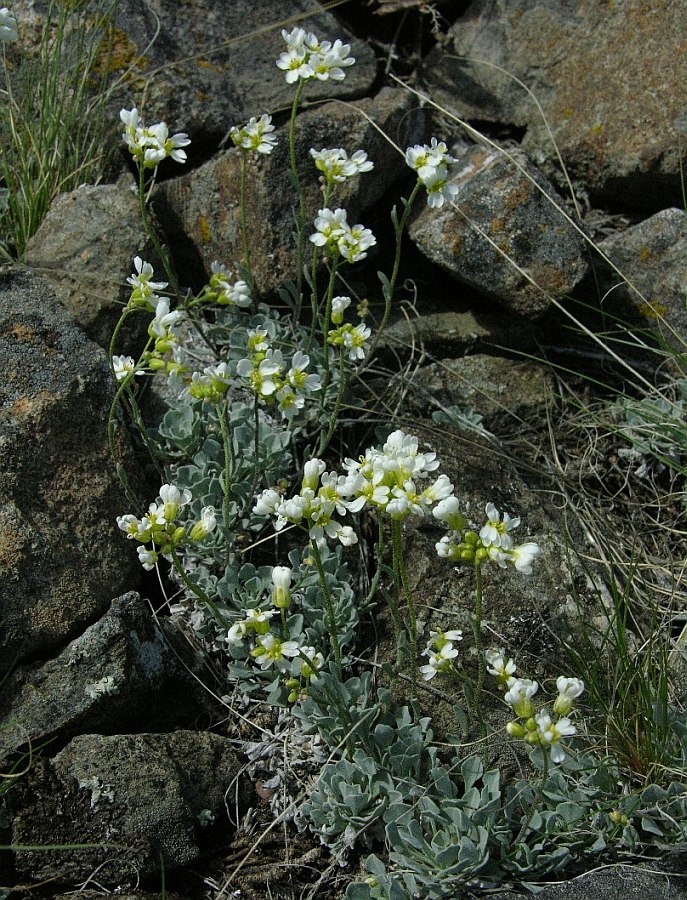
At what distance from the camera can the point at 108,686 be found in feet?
8.62

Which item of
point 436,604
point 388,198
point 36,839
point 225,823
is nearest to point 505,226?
point 388,198

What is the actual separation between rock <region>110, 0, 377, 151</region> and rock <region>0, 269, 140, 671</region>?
121 cm

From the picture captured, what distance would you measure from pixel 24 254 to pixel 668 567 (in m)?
2.88

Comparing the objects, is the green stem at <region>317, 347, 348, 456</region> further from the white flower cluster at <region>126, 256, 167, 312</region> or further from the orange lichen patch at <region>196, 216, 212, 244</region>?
the orange lichen patch at <region>196, 216, 212, 244</region>

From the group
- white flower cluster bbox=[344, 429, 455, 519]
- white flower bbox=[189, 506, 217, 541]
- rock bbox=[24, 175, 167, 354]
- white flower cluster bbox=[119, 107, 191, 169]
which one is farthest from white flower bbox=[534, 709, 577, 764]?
rock bbox=[24, 175, 167, 354]

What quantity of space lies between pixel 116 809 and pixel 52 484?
43.1 inches

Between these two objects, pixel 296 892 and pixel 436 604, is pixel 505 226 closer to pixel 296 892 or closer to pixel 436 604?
pixel 436 604

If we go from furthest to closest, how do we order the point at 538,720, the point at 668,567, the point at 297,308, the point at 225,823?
the point at 297,308
the point at 668,567
the point at 225,823
the point at 538,720

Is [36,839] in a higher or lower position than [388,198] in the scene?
lower

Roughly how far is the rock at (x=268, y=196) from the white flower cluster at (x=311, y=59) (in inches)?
26.2

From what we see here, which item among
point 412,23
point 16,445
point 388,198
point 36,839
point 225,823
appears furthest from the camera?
point 412,23

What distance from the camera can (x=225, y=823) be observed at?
2.66 m

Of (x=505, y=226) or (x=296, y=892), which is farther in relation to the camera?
(x=505, y=226)

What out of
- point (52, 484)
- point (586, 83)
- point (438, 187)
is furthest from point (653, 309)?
point (52, 484)
